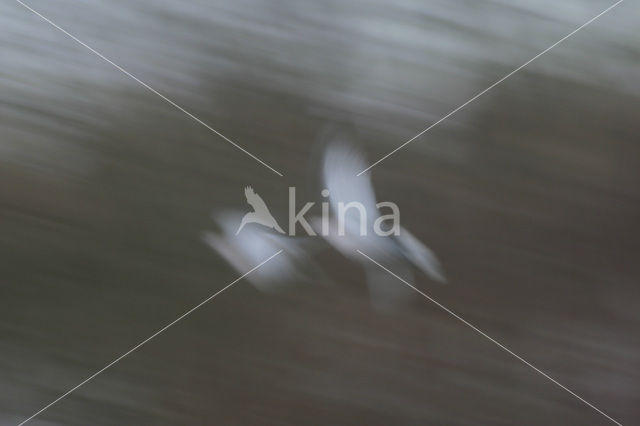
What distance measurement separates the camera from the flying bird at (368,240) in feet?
2.79

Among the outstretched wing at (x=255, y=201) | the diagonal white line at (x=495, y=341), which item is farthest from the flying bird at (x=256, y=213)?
the diagonal white line at (x=495, y=341)

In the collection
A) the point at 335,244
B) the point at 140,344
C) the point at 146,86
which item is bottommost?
the point at 140,344

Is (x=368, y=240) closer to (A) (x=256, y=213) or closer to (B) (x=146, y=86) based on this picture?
(A) (x=256, y=213)

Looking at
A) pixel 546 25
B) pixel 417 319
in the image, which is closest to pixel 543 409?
pixel 417 319

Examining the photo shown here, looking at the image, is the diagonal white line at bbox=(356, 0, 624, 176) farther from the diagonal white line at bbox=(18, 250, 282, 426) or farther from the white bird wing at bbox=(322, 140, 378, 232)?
the diagonal white line at bbox=(18, 250, 282, 426)

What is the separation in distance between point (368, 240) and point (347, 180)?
7 cm

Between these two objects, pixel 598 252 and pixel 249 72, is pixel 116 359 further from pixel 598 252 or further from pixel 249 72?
pixel 598 252

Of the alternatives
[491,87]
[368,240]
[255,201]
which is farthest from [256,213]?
[491,87]

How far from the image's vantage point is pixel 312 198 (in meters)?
0.86

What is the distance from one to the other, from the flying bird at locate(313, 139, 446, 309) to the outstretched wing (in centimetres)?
6

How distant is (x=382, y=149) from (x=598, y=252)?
25cm

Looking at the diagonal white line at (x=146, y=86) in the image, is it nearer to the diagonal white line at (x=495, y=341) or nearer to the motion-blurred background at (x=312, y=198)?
the motion-blurred background at (x=312, y=198)

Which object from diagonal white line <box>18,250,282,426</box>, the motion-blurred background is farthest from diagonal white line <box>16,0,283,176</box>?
diagonal white line <box>18,250,282,426</box>

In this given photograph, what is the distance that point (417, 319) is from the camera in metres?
0.85
